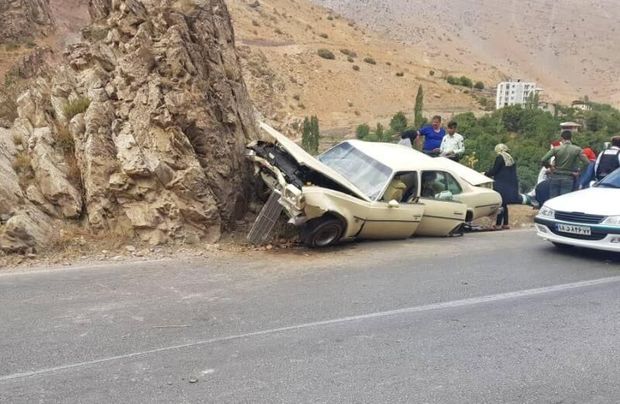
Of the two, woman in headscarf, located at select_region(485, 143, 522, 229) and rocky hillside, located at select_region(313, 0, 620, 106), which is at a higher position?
rocky hillside, located at select_region(313, 0, 620, 106)

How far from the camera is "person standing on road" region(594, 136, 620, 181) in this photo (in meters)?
9.76

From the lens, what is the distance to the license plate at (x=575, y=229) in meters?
7.34

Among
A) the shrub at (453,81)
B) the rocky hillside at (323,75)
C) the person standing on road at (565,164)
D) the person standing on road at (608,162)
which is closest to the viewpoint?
the person standing on road at (608,162)

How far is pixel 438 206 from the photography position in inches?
355

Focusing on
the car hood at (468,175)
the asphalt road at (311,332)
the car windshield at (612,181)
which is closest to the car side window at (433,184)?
the car hood at (468,175)

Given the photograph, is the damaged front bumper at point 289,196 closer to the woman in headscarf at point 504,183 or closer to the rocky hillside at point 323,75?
the woman in headscarf at point 504,183

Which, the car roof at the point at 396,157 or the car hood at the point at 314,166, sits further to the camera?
the car roof at the point at 396,157

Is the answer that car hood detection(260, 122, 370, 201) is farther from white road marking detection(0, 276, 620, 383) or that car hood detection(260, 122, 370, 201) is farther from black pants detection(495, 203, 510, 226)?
black pants detection(495, 203, 510, 226)

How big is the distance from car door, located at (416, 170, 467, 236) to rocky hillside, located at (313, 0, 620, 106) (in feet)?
242

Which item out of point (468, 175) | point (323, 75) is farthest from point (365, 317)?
point (323, 75)

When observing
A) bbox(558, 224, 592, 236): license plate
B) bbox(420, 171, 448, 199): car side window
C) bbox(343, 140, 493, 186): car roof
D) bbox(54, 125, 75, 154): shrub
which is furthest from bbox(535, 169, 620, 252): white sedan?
bbox(54, 125, 75, 154): shrub

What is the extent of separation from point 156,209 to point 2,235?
1995 mm

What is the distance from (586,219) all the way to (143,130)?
21.6 ft

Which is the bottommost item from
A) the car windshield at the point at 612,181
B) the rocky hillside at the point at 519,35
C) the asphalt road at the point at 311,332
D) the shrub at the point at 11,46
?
the asphalt road at the point at 311,332
